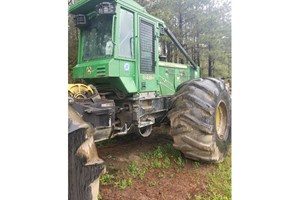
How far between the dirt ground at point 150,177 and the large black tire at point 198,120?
0.13 m

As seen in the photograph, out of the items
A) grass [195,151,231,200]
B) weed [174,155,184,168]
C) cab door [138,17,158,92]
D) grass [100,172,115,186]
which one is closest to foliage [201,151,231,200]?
grass [195,151,231,200]

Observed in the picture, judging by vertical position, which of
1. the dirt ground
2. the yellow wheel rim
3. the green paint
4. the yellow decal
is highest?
the green paint

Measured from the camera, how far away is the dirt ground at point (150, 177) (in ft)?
4.69

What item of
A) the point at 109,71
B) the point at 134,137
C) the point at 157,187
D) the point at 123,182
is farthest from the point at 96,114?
the point at 134,137

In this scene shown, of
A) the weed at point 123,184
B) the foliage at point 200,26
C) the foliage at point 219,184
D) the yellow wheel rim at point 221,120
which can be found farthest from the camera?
the yellow wheel rim at point 221,120

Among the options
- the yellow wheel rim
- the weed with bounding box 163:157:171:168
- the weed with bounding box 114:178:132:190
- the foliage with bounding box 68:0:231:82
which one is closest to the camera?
the foliage with bounding box 68:0:231:82

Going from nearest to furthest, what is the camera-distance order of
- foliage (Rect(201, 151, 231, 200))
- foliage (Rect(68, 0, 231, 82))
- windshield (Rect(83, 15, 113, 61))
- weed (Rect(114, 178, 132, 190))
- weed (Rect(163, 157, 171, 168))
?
foliage (Rect(68, 0, 231, 82)) → foliage (Rect(201, 151, 231, 200)) → weed (Rect(114, 178, 132, 190)) → windshield (Rect(83, 15, 113, 61)) → weed (Rect(163, 157, 171, 168))

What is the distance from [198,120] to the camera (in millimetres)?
1700

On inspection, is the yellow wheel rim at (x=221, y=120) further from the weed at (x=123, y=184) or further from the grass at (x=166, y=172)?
the weed at (x=123, y=184)

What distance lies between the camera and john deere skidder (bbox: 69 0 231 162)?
5.08ft

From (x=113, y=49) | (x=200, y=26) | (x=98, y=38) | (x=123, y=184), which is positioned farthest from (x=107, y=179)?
(x=200, y=26)

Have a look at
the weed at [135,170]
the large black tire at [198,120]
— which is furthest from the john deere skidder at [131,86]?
the weed at [135,170]

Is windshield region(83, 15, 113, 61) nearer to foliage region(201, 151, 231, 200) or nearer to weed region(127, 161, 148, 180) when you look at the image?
weed region(127, 161, 148, 180)
